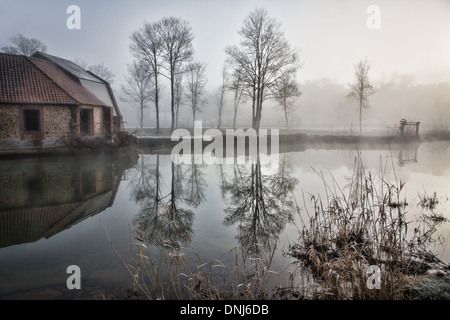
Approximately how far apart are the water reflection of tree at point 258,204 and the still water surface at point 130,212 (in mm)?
28

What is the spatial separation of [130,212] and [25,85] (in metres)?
15.8

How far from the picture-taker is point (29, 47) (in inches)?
1706

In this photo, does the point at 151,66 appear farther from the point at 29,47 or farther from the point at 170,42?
the point at 29,47

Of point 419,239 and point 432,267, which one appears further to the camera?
point 419,239

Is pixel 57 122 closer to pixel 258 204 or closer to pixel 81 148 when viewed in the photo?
pixel 81 148

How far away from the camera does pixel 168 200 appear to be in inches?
380

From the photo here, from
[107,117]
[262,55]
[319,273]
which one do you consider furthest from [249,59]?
[319,273]

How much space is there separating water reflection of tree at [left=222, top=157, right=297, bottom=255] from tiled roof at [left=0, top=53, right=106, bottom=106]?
526 inches

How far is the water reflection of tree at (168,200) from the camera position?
6527 mm

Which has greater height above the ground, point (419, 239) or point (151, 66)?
point (151, 66)

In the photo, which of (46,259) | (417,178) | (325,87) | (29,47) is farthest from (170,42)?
(325,87)

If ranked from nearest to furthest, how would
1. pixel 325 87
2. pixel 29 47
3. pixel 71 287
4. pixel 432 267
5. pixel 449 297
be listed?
1. pixel 449 297
2. pixel 71 287
3. pixel 432 267
4. pixel 29 47
5. pixel 325 87

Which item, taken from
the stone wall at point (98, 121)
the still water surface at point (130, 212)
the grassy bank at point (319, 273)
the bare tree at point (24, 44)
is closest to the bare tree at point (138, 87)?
the bare tree at point (24, 44)
